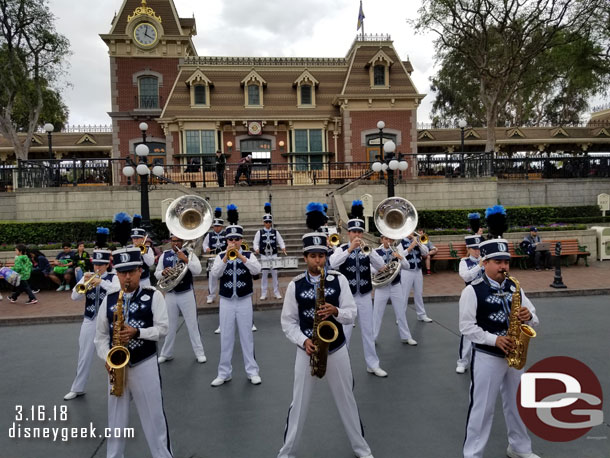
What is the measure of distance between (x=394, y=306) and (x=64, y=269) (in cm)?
1076

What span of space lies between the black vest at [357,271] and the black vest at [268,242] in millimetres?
4995

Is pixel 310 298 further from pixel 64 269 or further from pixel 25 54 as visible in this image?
pixel 25 54

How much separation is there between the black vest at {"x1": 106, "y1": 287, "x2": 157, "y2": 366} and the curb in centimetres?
641

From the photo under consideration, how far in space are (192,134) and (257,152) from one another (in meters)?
4.26

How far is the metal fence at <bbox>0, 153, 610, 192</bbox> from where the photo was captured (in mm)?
18812

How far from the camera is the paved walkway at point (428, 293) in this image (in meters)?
10.3

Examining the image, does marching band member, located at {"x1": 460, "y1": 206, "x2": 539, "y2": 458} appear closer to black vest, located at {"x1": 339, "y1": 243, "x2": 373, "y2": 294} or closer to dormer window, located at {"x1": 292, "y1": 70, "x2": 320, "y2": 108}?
black vest, located at {"x1": 339, "y1": 243, "x2": 373, "y2": 294}

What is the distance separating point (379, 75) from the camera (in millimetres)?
26875

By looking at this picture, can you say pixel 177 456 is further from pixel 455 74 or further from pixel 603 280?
pixel 455 74

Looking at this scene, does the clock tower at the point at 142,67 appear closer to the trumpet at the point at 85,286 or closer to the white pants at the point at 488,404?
the trumpet at the point at 85,286

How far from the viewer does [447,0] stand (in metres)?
23.3

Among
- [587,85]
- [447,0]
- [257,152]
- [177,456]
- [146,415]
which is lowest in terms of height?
[177,456]

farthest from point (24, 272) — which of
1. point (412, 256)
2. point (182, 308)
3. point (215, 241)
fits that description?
point (412, 256)

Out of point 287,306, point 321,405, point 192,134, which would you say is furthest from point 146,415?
point 192,134
